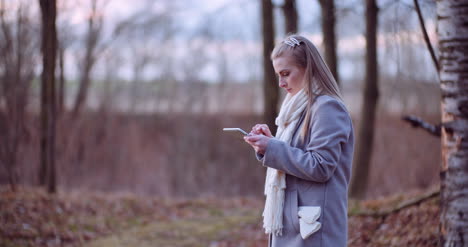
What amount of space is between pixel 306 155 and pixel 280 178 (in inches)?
8.6

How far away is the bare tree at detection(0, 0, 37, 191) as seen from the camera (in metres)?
9.52

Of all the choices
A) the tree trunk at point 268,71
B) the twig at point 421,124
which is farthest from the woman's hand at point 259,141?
the tree trunk at point 268,71

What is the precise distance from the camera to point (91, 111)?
51.3ft

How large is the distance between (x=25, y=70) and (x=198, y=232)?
17.3 ft

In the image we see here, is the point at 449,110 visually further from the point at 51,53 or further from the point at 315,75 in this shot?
the point at 51,53

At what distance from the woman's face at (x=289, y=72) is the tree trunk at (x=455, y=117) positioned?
1.06 meters

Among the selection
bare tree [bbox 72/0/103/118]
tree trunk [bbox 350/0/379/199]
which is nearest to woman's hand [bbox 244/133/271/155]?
tree trunk [bbox 350/0/379/199]

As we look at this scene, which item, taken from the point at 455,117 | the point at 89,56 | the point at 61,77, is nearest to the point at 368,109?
the point at 61,77

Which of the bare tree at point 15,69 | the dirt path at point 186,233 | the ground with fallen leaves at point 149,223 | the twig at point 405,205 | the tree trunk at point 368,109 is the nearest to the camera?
the ground with fallen leaves at point 149,223

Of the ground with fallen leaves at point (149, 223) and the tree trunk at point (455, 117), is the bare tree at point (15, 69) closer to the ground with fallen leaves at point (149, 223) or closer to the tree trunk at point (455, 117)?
the ground with fallen leaves at point (149, 223)

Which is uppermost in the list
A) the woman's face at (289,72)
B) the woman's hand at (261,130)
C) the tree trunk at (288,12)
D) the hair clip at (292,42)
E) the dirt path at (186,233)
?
the tree trunk at (288,12)

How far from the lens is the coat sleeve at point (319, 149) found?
238cm

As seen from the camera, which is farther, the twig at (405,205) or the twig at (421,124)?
the twig at (405,205)

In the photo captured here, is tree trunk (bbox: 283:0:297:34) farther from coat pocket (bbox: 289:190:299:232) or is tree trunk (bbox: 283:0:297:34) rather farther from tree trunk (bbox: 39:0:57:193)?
coat pocket (bbox: 289:190:299:232)
